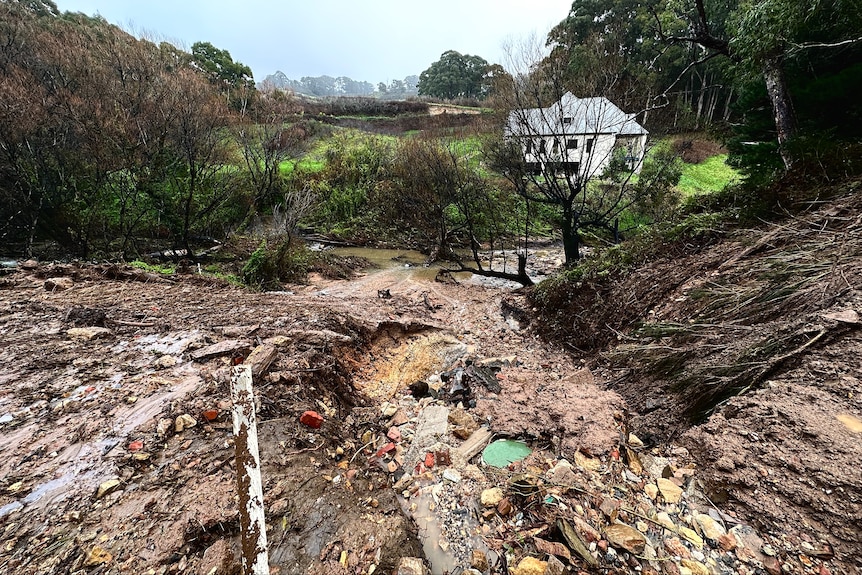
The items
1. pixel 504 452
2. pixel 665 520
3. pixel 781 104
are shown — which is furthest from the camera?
pixel 781 104

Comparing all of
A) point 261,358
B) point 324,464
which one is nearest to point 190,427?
point 261,358

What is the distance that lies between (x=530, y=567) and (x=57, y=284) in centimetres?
A: 721

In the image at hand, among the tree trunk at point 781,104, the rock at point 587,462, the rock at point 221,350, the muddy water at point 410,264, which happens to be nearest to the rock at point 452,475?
the rock at point 587,462

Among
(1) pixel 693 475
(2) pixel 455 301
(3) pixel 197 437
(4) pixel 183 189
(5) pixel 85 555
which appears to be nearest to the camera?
(5) pixel 85 555

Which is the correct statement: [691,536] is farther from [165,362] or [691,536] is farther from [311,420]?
[165,362]

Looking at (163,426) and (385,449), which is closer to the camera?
(163,426)

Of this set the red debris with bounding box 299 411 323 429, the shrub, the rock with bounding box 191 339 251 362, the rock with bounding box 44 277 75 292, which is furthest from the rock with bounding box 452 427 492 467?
the shrub

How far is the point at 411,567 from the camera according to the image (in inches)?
74.8

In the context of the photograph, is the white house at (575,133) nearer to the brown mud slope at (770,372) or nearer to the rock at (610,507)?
the brown mud slope at (770,372)

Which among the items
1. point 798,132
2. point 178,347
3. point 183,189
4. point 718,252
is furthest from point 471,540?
point 183,189

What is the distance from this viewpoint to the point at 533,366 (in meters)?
4.53

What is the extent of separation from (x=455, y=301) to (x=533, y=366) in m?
3.95

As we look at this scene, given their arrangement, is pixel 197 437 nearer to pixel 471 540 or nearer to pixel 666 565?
pixel 471 540

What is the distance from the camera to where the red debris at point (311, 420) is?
113 inches
